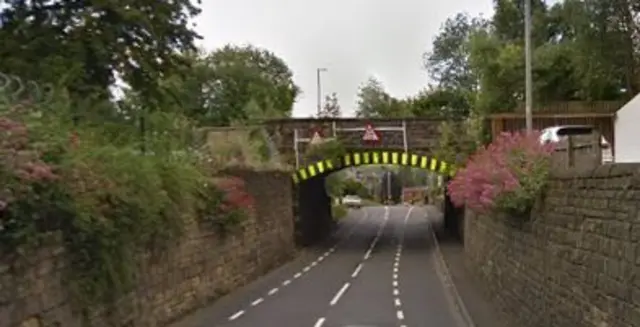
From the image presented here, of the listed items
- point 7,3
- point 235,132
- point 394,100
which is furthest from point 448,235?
point 394,100

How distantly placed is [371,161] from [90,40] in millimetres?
22729

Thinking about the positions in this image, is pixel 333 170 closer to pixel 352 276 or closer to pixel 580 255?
pixel 352 276

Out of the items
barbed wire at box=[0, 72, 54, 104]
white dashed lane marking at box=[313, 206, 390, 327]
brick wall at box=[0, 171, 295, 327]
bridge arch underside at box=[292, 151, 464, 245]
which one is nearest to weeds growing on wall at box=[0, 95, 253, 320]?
barbed wire at box=[0, 72, 54, 104]

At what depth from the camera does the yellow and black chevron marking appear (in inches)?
1757

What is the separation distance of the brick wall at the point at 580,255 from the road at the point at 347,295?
11.4 ft

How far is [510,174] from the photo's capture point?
52.9 feet

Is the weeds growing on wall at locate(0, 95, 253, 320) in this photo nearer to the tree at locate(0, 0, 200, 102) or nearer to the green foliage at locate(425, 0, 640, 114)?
the tree at locate(0, 0, 200, 102)

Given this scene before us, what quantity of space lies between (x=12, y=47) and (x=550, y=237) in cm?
1518

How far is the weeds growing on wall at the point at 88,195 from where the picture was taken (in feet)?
35.1

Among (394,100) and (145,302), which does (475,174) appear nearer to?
(145,302)

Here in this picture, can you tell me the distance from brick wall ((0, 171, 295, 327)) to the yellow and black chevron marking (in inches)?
97.4

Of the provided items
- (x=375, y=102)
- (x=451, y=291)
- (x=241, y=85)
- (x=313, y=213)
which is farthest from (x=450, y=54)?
(x=451, y=291)

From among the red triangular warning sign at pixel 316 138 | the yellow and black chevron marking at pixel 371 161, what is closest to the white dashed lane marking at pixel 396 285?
the yellow and black chevron marking at pixel 371 161

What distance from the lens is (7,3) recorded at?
979 inches
